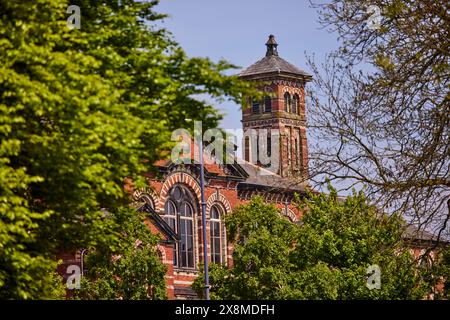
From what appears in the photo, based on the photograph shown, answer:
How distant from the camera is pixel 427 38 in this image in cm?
3041

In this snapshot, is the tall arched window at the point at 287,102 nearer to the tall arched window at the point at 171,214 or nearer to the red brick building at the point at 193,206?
the red brick building at the point at 193,206

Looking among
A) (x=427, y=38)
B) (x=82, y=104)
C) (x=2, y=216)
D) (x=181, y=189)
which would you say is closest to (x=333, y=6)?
(x=427, y=38)

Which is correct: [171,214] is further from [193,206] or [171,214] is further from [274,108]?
[274,108]

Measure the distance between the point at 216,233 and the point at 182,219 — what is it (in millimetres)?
3612

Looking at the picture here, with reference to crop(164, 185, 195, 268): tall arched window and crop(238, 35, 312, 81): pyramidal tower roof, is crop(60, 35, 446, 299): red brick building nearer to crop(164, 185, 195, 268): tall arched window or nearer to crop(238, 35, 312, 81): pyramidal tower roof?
crop(164, 185, 195, 268): tall arched window

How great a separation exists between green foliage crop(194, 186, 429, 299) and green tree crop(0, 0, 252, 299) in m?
25.5

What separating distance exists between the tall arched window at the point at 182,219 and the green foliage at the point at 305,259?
15.2 metres

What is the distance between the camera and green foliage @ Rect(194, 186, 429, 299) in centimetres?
6022

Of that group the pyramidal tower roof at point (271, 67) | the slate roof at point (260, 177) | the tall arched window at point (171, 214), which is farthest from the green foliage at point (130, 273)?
the pyramidal tower roof at point (271, 67)

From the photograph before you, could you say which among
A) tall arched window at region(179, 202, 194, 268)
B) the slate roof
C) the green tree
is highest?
the slate roof

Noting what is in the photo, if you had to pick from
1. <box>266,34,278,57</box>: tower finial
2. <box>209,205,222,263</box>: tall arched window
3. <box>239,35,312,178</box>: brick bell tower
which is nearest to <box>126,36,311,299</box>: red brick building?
Result: <box>209,205,222,263</box>: tall arched window
